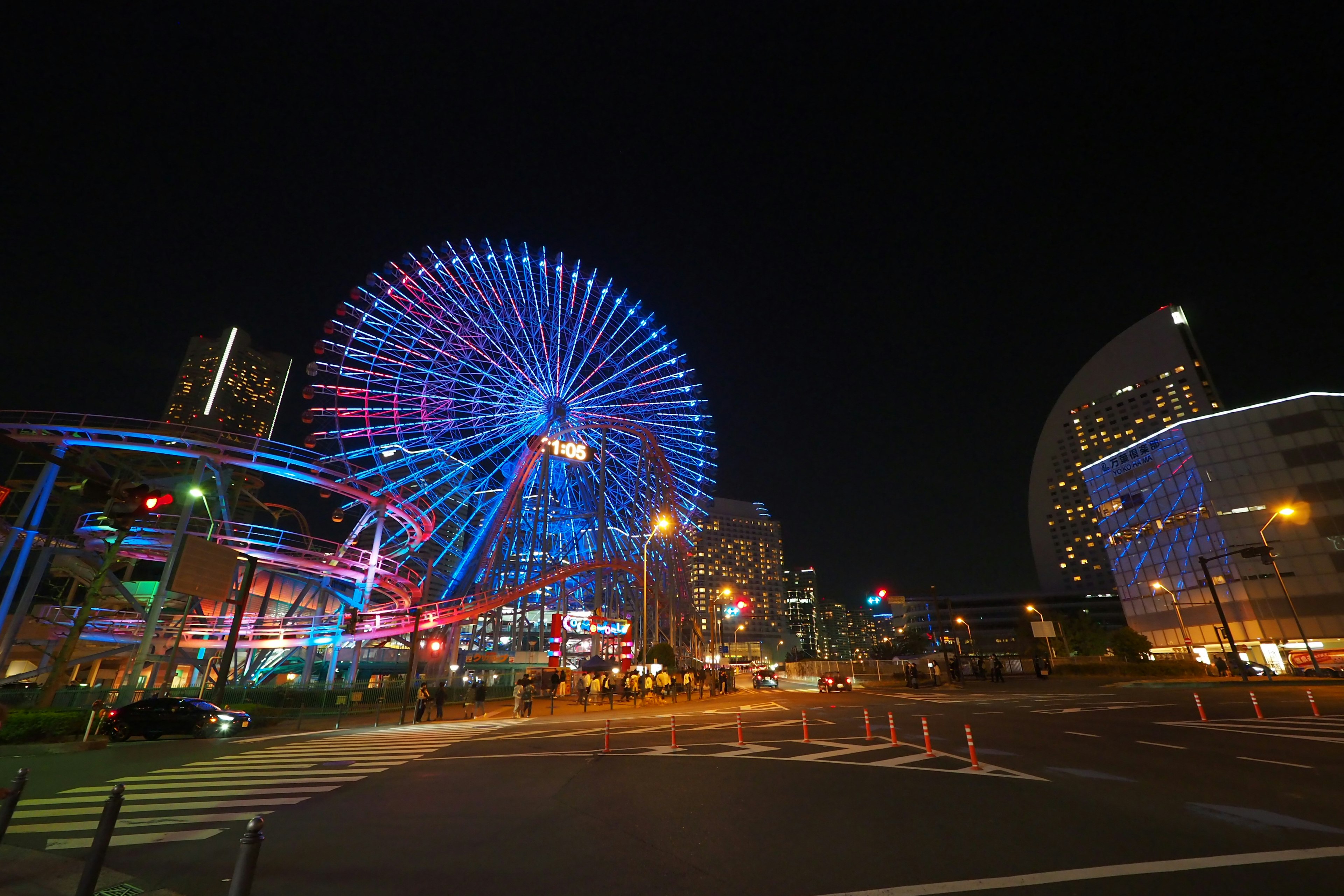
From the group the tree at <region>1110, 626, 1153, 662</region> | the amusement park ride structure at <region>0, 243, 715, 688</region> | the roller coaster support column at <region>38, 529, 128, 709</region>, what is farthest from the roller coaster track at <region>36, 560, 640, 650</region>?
the tree at <region>1110, 626, 1153, 662</region>

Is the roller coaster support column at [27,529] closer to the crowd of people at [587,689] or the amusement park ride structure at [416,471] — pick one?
the amusement park ride structure at [416,471]

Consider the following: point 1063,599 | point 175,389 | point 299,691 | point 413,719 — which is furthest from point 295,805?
point 175,389

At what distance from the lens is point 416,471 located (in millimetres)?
48969

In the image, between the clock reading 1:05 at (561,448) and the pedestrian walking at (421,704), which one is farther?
the clock reading 1:05 at (561,448)

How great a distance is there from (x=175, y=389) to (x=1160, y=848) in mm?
209208

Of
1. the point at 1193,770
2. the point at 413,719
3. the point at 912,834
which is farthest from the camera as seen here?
the point at 413,719

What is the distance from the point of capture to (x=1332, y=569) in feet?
210

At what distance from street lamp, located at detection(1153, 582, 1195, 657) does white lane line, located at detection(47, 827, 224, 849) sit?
287 ft

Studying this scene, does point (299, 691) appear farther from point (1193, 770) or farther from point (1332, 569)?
point (1332, 569)

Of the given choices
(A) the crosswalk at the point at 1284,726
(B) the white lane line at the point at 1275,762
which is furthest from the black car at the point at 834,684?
(B) the white lane line at the point at 1275,762

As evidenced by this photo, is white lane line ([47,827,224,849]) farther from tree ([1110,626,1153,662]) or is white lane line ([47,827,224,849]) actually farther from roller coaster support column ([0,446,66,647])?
tree ([1110,626,1153,662])

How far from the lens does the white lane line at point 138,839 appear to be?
7898 mm

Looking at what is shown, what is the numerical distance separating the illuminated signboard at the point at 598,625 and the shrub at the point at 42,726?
37.9 meters

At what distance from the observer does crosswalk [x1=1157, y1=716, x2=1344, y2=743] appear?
1528 cm
